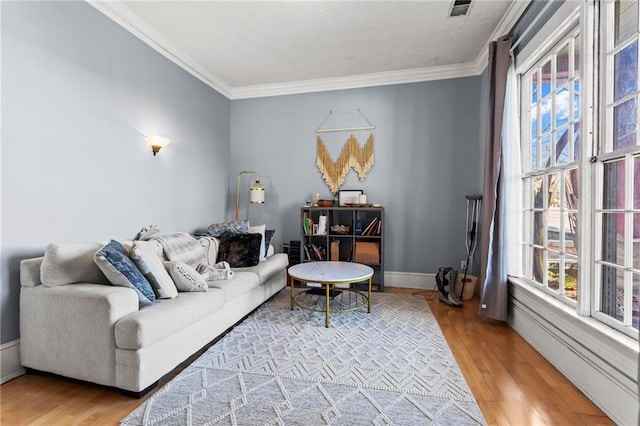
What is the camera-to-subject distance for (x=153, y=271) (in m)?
2.22

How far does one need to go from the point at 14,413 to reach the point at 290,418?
153 centimetres

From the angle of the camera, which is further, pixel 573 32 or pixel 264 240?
pixel 264 240

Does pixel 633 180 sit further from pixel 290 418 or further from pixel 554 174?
pixel 290 418

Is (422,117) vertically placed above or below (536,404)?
above

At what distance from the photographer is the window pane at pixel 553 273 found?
2398 millimetres

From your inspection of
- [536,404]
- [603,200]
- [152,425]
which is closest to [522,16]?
[603,200]

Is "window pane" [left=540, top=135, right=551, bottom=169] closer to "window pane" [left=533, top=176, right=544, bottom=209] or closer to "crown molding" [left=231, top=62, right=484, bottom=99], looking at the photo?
"window pane" [left=533, top=176, right=544, bottom=209]

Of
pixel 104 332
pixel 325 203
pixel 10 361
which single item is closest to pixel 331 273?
pixel 325 203

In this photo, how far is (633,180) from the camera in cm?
168

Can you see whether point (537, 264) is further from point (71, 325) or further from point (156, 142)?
point (156, 142)

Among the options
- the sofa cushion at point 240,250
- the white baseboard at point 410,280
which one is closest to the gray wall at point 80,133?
the sofa cushion at point 240,250

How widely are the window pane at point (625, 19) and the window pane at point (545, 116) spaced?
0.76 meters

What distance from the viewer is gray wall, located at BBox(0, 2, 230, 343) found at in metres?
2.08

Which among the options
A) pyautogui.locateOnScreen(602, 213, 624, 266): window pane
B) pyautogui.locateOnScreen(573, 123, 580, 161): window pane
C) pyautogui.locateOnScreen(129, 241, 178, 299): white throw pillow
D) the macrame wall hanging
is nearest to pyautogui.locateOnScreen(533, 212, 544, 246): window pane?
pyautogui.locateOnScreen(573, 123, 580, 161): window pane
